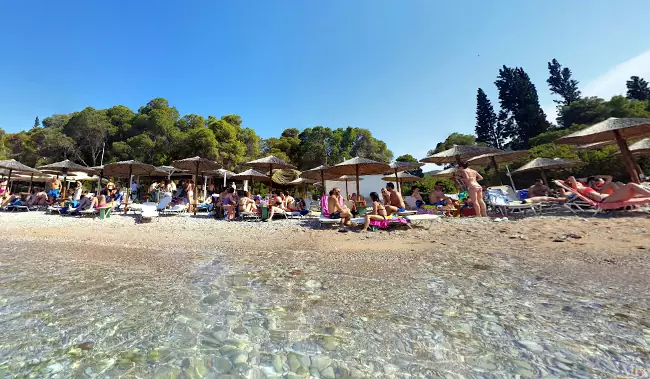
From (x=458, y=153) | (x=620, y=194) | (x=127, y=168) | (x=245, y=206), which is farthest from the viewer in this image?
(x=127, y=168)

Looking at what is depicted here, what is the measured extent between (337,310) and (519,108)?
53653mm

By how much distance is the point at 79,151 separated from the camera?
29094 mm

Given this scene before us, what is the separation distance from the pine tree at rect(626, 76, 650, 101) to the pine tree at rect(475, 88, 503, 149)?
52.4ft

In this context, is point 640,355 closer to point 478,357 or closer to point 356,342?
point 478,357

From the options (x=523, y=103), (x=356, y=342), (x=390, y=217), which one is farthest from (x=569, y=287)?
(x=523, y=103)

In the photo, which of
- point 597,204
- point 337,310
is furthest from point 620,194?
point 337,310

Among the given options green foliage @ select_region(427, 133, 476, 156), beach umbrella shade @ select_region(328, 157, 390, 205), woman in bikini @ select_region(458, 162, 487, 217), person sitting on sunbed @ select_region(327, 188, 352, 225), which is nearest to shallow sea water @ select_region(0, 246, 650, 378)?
person sitting on sunbed @ select_region(327, 188, 352, 225)

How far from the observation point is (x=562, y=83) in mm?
48062

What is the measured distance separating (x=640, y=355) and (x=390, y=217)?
5373mm

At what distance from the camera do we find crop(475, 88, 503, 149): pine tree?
47.2 m

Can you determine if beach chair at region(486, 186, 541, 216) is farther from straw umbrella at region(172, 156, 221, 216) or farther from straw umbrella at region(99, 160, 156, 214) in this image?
straw umbrella at region(99, 160, 156, 214)

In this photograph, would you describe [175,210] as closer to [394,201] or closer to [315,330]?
[394,201]

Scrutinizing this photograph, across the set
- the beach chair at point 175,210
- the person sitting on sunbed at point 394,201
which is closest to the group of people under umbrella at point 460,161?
the beach chair at point 175,210

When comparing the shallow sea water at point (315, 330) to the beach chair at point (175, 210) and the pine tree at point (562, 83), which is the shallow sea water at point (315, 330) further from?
the pine tree at point (562, 83)
